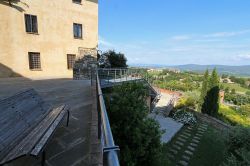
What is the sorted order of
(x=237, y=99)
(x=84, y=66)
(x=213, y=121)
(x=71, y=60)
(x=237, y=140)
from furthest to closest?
(x=237, y=99) → (x=213, y=121) → (x=71, y=60) → (x=84, y=66) → (x=237, y=140)

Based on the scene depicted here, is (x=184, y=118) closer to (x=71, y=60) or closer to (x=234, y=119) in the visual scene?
(x=234, y=119)

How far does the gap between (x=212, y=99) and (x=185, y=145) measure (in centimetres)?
1077

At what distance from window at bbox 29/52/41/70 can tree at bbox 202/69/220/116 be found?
18170 millimetres

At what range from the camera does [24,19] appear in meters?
13.4

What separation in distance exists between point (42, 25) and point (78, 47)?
3.30 meters

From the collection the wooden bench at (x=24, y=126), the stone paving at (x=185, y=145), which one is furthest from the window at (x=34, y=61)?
the stone paving at (x=185, y=145)

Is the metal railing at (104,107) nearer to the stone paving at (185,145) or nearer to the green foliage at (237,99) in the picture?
the stone paving at (185,145)

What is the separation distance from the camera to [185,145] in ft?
40.7

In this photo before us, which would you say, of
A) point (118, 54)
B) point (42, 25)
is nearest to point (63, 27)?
point (42, 25)

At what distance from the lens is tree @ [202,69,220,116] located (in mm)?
20859

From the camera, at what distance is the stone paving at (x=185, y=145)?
10.4m

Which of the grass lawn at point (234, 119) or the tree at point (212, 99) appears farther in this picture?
the grass lawn at point (234, 119)

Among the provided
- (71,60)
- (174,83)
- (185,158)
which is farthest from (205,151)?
(174,83)

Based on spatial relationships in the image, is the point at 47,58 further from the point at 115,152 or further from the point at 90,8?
the point at 115,152
